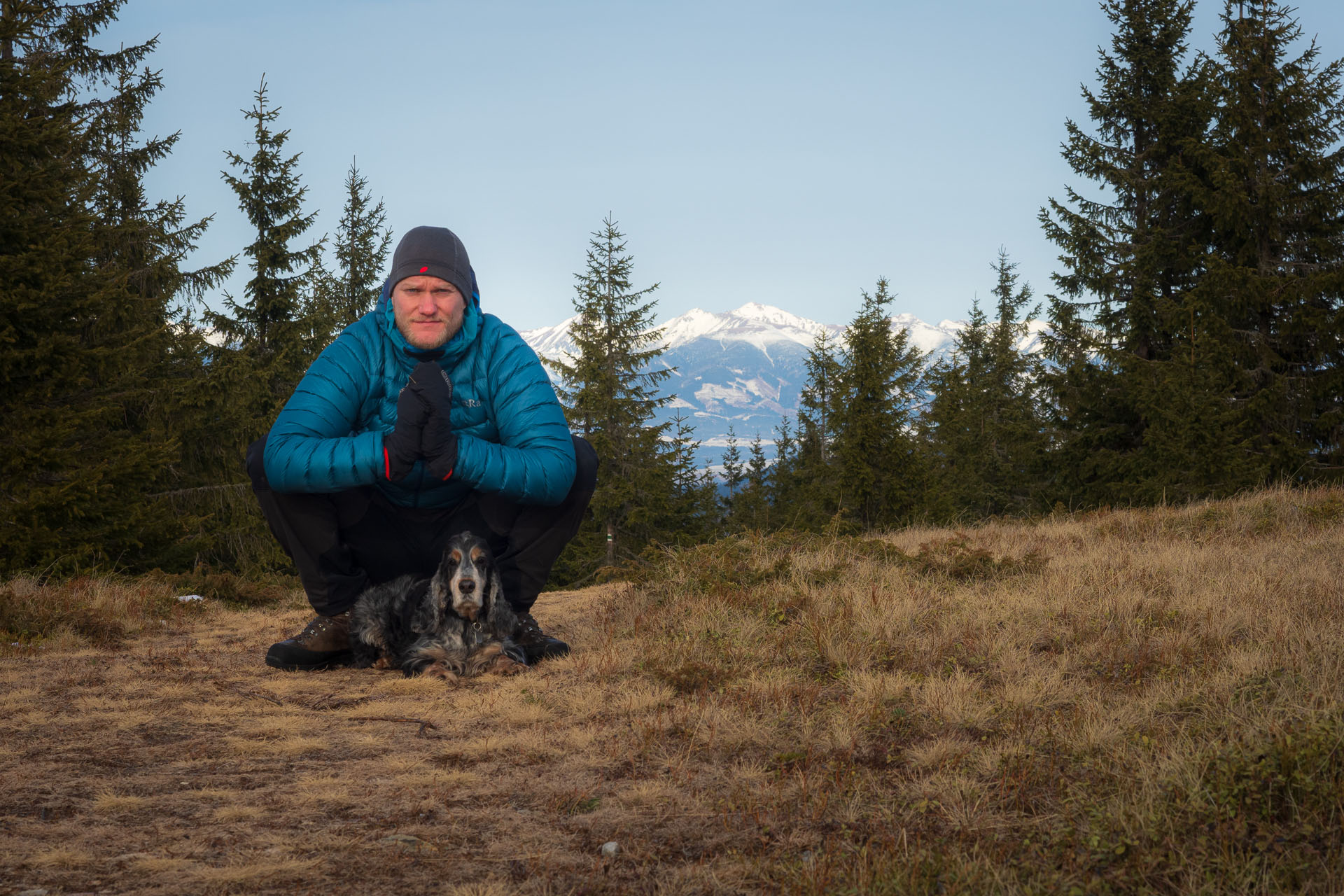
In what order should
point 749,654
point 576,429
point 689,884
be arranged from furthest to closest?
point 576,429 → point 749,654 → point 689,884

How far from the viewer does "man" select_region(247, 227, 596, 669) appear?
5477 millimetres

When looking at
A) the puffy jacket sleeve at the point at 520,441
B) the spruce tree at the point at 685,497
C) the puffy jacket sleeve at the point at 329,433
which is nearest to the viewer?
the puffy jacket sleeve at the point at 329,433

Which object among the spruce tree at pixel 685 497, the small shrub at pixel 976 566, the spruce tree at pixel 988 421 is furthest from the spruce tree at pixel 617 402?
the small shrub at pixel 976 566

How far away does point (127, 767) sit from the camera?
3.95m

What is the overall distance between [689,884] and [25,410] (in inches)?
519

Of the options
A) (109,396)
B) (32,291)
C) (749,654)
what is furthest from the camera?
(109,396)

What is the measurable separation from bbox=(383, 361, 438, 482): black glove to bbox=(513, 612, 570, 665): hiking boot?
1.54m

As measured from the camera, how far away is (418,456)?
5.41 metres

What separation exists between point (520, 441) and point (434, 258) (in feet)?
4.49

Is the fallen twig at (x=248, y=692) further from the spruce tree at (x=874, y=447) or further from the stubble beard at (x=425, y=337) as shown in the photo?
the spruce tree at (x=874, y=447)

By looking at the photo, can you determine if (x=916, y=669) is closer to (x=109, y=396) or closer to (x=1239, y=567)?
(x=1239, y=567)

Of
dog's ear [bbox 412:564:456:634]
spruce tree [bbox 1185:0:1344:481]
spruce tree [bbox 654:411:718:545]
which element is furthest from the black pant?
spruce tree [bbox 654:411:718:545]

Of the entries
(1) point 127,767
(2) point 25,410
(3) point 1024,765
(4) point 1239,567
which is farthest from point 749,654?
(2) point 25,410

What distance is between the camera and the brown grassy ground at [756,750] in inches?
106
